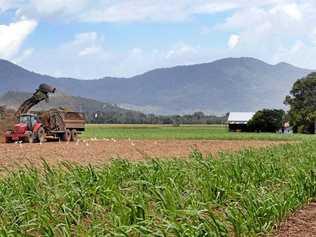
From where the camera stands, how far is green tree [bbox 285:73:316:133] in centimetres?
7859

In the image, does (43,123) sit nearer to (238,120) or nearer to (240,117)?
(238,120)

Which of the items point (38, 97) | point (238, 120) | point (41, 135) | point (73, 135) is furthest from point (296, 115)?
point (41, 135)

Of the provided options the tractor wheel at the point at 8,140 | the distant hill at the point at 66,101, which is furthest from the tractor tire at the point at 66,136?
the distant hill at the point at 66,101

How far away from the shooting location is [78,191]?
8.95 m

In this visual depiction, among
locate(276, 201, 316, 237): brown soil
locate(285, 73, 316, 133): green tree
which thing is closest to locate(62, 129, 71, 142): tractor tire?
locate(276, 201, 316, 237): brown soil

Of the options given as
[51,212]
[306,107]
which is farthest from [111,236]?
[306,107]

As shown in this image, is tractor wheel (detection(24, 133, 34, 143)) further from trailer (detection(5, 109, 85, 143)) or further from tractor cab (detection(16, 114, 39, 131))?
tractor cab (detection(16, 114, 39, 131))

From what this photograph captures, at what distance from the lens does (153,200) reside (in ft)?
28.3

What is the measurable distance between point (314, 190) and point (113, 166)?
133 inches

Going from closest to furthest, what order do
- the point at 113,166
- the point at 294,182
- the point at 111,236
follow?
the point at 111,236, the point at 294,182, the point at 113,166

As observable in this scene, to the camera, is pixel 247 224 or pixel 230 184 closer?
pixel 247 224

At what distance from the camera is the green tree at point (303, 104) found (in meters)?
78.6

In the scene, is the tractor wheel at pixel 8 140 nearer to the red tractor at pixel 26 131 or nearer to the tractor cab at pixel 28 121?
the red tractor at pixel 26 131

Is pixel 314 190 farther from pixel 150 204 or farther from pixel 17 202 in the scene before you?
pixel 17 202
